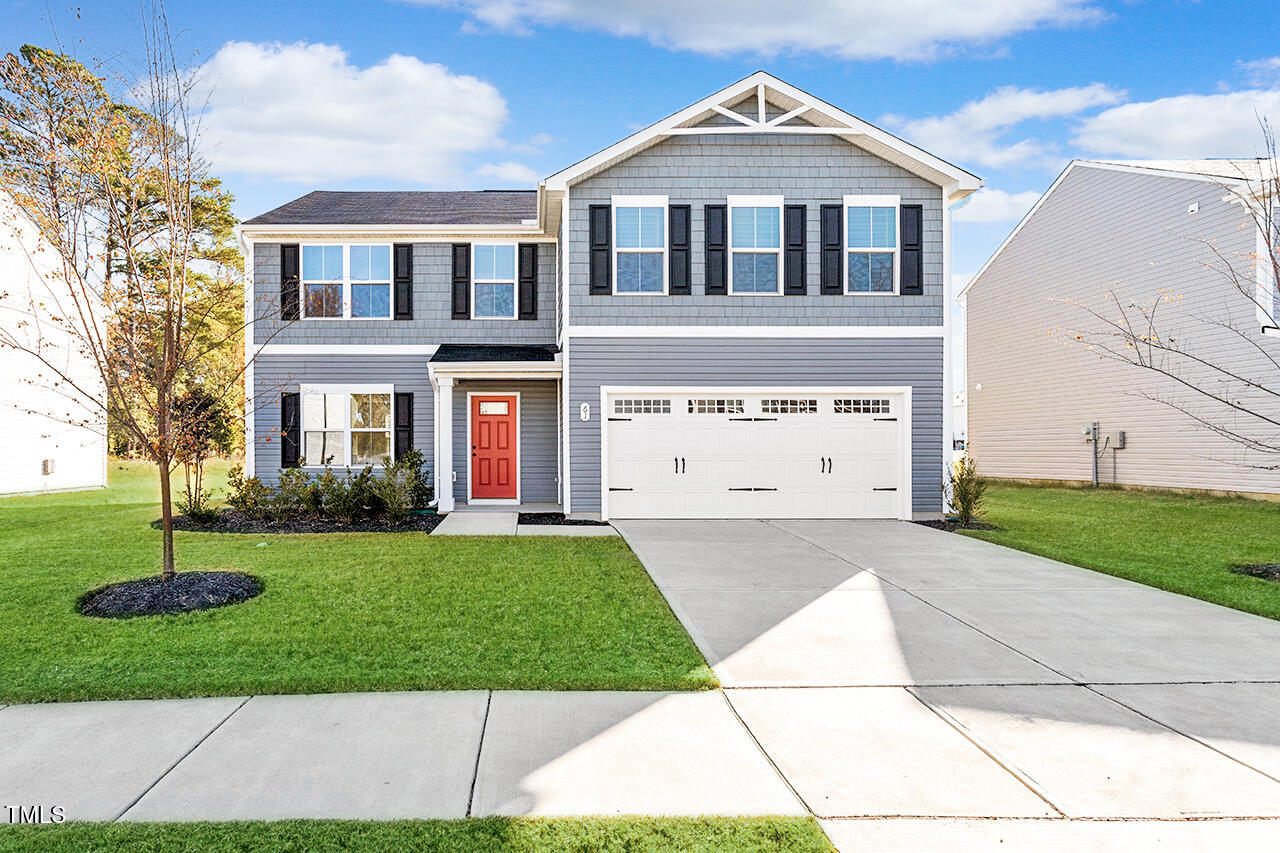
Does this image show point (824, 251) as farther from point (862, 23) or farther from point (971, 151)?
point (971, 151)

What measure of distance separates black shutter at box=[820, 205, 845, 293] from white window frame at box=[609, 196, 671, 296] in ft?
8.68

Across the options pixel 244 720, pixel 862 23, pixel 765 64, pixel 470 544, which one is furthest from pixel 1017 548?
pixel 862 23

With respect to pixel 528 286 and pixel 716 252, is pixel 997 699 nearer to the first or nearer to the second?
pixel 716 252

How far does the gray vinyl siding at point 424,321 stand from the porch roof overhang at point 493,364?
65 centimetres

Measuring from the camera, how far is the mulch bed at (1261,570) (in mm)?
8830

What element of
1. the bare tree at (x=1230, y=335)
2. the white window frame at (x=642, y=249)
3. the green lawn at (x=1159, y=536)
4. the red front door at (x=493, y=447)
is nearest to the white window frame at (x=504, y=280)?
the red front door at (x=493, y=447)

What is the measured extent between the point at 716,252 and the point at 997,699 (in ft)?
32.8

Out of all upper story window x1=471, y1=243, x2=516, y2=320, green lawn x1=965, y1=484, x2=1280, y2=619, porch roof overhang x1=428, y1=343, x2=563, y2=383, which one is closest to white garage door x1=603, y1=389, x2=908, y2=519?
porch roof overhang x1=428, y1=343, x2=563, y2=383

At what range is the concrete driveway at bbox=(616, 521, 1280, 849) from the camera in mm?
3451

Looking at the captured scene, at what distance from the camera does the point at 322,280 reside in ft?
51.6

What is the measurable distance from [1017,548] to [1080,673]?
5.92 m

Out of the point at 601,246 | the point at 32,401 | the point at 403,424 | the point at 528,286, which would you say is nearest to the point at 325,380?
the point at 403,424

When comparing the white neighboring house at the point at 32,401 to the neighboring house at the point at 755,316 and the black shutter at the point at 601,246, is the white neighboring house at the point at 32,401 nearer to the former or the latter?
the neighboring house at the point at 755,316

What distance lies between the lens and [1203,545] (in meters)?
11.1
